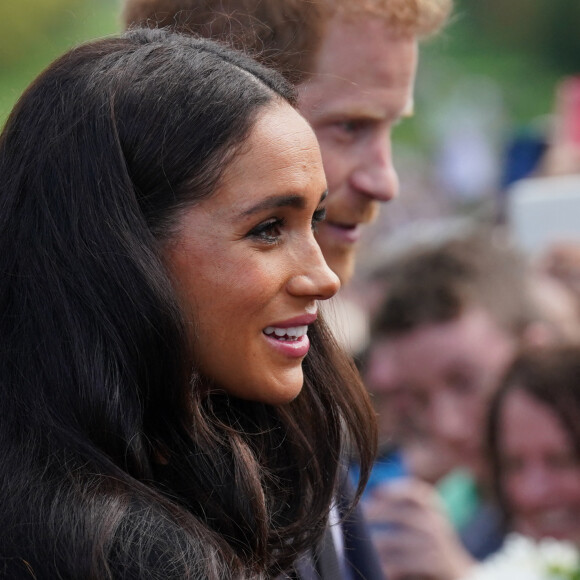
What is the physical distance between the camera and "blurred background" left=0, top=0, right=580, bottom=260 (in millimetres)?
9344

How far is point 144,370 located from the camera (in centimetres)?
172

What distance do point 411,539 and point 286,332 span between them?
6.45ft

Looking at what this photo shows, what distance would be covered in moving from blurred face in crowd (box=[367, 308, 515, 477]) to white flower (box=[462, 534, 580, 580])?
1.17m

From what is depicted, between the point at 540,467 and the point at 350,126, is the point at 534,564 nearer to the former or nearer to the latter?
the point at 540,467

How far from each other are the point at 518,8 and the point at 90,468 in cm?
2304

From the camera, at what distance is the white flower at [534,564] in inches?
129

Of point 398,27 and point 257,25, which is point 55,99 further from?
point 398,27

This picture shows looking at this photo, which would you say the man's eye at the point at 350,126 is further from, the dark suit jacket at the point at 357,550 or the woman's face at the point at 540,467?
the woman's face at the point at 540,467

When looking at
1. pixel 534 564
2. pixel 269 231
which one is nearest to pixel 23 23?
pixel 534 564

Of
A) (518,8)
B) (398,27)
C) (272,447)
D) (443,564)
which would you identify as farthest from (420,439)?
(518,8)

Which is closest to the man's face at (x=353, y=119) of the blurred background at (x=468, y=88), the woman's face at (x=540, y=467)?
the blurred background at (x=468, y=88)

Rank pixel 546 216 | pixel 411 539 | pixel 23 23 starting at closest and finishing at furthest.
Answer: pixel 411 539 → pixel 546 216 → pixel 23 23

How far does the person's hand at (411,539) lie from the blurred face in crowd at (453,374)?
1.04 meters

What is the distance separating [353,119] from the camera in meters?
2.54
